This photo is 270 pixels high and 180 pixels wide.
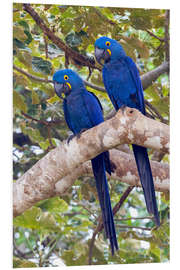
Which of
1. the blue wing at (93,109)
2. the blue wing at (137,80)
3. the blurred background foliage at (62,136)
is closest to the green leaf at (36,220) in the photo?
the blurred background foliage at (62,136)

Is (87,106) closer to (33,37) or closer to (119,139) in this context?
(119,139)

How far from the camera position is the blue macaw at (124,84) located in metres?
2.93

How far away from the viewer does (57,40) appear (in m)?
3.04

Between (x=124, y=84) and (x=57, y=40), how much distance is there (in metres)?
0.56

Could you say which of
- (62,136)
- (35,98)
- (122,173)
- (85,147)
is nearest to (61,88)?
(35,98)

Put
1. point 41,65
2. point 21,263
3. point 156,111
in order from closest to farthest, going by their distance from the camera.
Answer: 1. point 21,263
2. point 41,65
3. point 156,111

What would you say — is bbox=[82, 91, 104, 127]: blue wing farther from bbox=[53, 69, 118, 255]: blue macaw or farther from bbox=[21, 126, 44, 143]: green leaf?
bbox=[21, 126, 44, 143]: green leaf

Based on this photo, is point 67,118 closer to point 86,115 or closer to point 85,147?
point 86,115

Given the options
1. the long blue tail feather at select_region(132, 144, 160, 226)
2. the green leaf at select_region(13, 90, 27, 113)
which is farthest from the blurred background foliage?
the long blue tail feather at select_region(132, 144, 160, 226)

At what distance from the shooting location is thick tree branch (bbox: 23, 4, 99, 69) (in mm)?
2982

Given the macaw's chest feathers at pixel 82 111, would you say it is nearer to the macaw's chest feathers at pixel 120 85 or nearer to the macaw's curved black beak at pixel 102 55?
the macaw's chest feathers at pixel 120 85

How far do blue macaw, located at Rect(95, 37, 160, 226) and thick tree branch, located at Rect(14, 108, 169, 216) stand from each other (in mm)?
147

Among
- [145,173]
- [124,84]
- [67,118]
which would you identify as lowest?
[145,173]
